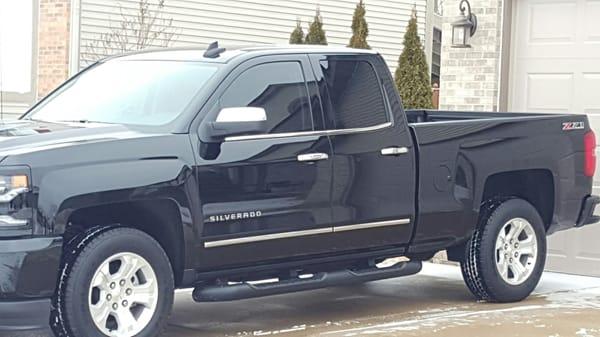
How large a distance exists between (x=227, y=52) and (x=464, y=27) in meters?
4.55

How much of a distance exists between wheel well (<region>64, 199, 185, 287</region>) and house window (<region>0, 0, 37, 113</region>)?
11070 mm

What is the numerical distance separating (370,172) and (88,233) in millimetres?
2161

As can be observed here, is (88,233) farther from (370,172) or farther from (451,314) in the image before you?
(451,314)

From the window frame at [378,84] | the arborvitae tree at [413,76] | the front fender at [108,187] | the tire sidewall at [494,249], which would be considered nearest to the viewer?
the front fender at [108,187]

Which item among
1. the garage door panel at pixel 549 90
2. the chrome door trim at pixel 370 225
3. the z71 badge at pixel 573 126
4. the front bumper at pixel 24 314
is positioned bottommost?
the front bumper at pixel 24 314

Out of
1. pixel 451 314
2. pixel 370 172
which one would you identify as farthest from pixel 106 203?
pixel 451 314

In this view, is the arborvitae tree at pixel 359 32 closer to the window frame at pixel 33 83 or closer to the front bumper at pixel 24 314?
the window frame at pixel 33 83

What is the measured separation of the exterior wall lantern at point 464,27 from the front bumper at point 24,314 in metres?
6.52

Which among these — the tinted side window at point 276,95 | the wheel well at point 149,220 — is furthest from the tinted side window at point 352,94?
the wheel well at point 149,220

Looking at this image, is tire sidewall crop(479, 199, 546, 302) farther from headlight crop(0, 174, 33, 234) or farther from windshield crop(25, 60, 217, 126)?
headlight crop(0, 174, 33, 234)

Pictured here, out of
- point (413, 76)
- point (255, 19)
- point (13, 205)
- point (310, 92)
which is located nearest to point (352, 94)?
point (310, 92)

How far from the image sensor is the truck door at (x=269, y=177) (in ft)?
22.0

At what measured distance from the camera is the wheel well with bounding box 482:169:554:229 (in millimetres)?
8742

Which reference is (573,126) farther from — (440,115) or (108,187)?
(108,187)
